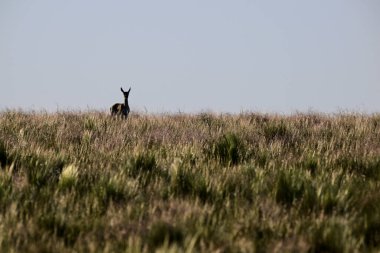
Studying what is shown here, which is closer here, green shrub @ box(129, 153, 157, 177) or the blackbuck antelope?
green shrub @ box(129, 153, 157, 177)

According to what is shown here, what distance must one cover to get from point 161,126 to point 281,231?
788 cm

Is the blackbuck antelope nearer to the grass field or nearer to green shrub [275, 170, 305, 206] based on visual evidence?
the grass field

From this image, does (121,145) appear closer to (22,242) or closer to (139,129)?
(139,129)

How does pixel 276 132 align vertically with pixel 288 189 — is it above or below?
above

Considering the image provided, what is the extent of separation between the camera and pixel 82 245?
3672mm

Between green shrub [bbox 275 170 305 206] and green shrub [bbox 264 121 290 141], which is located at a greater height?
green shrub [bbox 264 121 290 141]

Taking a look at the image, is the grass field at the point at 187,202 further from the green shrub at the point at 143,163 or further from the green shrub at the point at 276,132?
the green shrub at the point at 276,132

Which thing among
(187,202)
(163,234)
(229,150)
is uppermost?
(229,150)

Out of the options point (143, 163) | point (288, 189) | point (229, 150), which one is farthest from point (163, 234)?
point (229, 150)

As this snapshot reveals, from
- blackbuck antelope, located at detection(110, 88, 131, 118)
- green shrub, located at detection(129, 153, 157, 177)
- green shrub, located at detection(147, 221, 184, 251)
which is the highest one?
blackbuck antelope, located at detection(110, 88, 131, 118)

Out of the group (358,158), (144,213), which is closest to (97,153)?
(144,213)

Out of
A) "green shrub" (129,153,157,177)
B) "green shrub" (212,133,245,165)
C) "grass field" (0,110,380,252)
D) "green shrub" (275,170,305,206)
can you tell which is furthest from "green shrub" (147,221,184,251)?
"green shrub" (212,133,245,165)

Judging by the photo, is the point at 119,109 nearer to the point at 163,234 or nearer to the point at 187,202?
the point at 187,202

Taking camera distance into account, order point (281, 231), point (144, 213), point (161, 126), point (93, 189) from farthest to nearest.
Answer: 1. point (161, 126)
2. point (93, 189)
3. point (144, 213)
4. point (281, 231)
